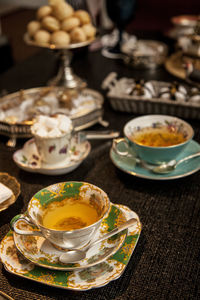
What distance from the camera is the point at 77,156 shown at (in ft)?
3.09

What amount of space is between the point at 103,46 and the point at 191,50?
20.9 inches

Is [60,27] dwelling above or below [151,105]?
above

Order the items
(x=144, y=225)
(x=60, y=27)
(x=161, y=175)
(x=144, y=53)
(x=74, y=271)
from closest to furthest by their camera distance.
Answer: (x=74, y=271), (x=144, y=225), (x=161, y=175), (x=60, y=27), (x=144, y=53)

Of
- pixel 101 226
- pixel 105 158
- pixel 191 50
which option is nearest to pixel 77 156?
pixel 105 158

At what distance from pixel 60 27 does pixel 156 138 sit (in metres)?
0.65

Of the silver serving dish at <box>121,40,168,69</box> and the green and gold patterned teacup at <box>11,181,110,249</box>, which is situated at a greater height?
the green and gold patterned teacup at <box>11,181,110,249</box>

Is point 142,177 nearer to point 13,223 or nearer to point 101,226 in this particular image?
point 101,226

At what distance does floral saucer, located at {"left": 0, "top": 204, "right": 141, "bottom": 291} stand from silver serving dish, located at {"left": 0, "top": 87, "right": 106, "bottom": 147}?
0.46 m

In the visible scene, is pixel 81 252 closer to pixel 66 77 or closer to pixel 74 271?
pixel 74 271

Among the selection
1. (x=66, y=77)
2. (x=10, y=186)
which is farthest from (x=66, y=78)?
(x=10, y=186)

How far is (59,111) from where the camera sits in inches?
43.3

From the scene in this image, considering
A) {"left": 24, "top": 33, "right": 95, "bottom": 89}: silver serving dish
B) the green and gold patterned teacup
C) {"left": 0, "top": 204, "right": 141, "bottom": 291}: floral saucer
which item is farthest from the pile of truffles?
{"left": 0, "top": 204, "right": 141, "bottom": 291}: floral saucer

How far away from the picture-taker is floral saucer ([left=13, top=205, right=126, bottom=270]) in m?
0.59

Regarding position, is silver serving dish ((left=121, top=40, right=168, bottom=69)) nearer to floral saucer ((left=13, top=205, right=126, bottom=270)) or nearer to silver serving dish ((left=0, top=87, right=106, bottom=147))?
silver serving dish ((left=0, top=87, right=106, bottom=147))
